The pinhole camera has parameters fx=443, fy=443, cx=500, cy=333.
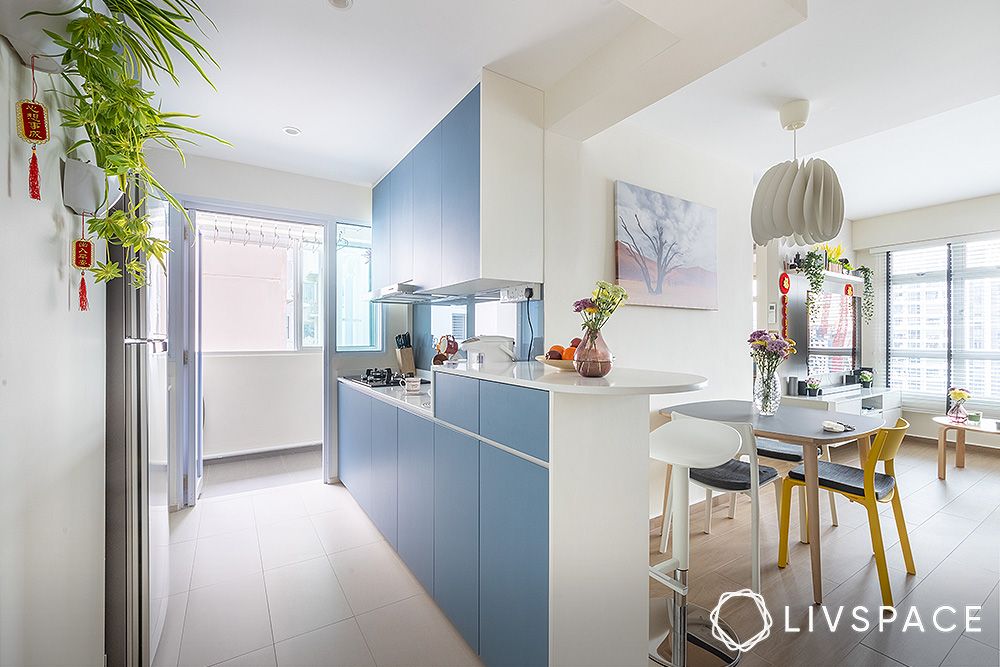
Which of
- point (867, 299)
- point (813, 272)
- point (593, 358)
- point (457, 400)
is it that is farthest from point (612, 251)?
point (867, 299)

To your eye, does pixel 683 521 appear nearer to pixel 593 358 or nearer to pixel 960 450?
pixel 593 358

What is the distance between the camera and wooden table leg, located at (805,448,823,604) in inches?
81.7

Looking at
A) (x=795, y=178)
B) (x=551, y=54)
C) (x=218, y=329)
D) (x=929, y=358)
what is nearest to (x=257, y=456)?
(x=218, y=329)

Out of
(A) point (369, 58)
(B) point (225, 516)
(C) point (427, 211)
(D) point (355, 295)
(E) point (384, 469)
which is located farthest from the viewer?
(D) point (355, 295)

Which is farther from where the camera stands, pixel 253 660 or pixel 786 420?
pixel 786 420

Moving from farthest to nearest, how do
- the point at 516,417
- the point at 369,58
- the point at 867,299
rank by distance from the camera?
the point at 867,299 < the point at 369,58 < the point at 516,417

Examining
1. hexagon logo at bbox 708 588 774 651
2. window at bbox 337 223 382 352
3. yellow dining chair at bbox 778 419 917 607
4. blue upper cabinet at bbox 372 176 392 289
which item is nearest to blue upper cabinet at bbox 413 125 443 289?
blue upper cabinet at bbox 372 176 392 289

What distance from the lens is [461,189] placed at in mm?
2408

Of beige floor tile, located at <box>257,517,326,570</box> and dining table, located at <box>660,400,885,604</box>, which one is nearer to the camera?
dining table, located at <box>660,400,885,604</box>

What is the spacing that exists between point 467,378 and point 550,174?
1312 millimetres

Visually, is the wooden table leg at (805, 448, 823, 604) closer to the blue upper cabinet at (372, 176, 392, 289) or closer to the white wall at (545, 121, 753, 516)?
the white wall at (545, 121, 753, 516)

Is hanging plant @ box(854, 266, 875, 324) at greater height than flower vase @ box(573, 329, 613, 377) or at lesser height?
greater

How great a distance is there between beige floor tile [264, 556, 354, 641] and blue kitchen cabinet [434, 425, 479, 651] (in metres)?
0.50

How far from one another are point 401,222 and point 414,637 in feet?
8.41
